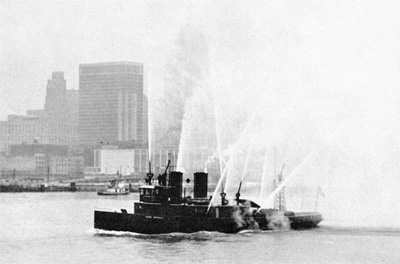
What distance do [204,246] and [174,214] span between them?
27.6 ft

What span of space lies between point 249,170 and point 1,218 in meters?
55.1

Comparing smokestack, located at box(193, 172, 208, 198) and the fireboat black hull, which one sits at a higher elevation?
smokestack, located at box(193, 172, 208, 198)

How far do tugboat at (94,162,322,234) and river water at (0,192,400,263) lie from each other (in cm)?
94

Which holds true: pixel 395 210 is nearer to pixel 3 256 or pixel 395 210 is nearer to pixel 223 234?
pixel 223 234

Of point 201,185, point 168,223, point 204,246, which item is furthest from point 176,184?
point 204,246

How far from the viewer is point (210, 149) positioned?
136m

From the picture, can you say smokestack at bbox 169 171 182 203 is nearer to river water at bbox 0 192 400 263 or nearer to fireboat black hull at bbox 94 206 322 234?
fireboat black hull at bbox 94 206 322 234

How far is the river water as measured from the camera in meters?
64.6

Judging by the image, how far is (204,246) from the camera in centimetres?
7094

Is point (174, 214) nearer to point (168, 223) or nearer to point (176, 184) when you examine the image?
point (168, 223)

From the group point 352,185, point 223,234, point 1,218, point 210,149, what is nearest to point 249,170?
point 210,149

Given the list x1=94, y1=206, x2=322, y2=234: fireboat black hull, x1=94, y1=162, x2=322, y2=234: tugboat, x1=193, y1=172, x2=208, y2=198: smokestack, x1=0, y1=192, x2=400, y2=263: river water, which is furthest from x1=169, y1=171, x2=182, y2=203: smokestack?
x1=0, y1=192, x2=400, y2=263: river water

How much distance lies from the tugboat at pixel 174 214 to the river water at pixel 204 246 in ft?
3.09

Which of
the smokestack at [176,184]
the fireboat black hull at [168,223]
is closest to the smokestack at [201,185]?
the smokestack at [176,184]
